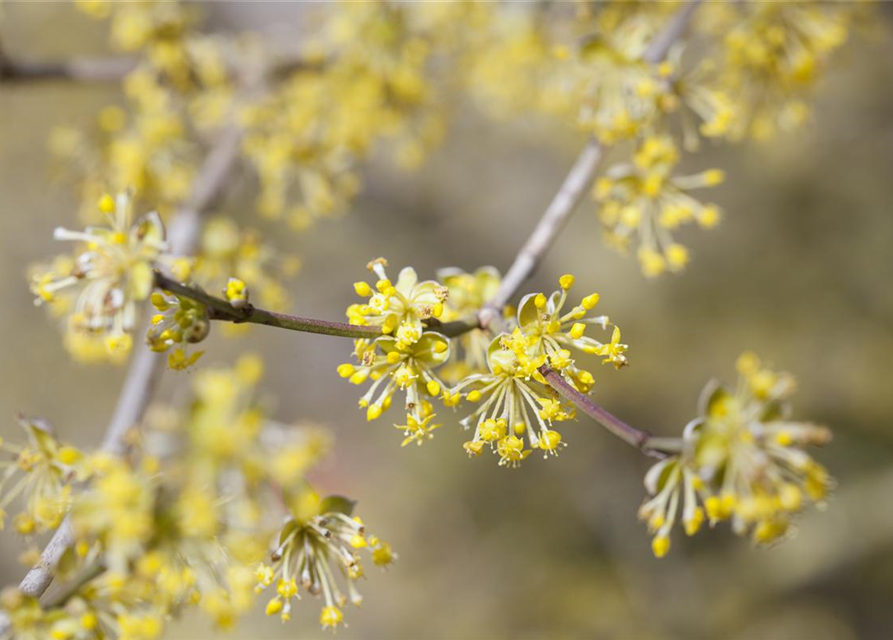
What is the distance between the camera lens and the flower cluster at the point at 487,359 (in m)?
1.32

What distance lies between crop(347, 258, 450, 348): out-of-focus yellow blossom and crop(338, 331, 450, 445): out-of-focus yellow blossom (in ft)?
0.08

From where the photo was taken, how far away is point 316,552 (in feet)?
4.97

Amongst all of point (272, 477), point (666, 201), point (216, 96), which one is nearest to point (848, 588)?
point (666, 201)

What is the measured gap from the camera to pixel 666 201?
2.09 metres

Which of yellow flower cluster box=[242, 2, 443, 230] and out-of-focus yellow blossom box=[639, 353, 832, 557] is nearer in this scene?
out-of-focus yellow blossom box=[639, 353, 832, 557]

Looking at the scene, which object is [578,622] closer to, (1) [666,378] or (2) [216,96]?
(1) [666,378]

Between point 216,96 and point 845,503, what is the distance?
3782 mm

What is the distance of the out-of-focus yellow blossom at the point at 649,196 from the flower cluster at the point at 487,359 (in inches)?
28.5

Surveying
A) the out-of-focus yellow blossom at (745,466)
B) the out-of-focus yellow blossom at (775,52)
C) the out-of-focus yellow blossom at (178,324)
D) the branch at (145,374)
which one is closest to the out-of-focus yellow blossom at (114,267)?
the out-of-focus yellow blossom at (178,324)

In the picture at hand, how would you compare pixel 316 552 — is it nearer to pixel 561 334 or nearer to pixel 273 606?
pixel 273 606

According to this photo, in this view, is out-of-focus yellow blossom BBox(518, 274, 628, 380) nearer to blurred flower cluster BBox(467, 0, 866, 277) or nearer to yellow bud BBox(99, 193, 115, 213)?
blurred flower cluster BBox(467, 0, 866, 277)

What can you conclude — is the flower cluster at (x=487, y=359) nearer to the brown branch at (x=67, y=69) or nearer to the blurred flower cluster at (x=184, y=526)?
the blurred flower cluster at (x=184, y=526)

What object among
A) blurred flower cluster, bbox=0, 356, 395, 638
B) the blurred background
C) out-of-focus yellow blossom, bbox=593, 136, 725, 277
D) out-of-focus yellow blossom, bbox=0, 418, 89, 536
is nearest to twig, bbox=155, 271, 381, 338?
blurred flower cluster, bbox=0, 356, 395, 638

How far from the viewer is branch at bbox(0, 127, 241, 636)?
1.35 metres
